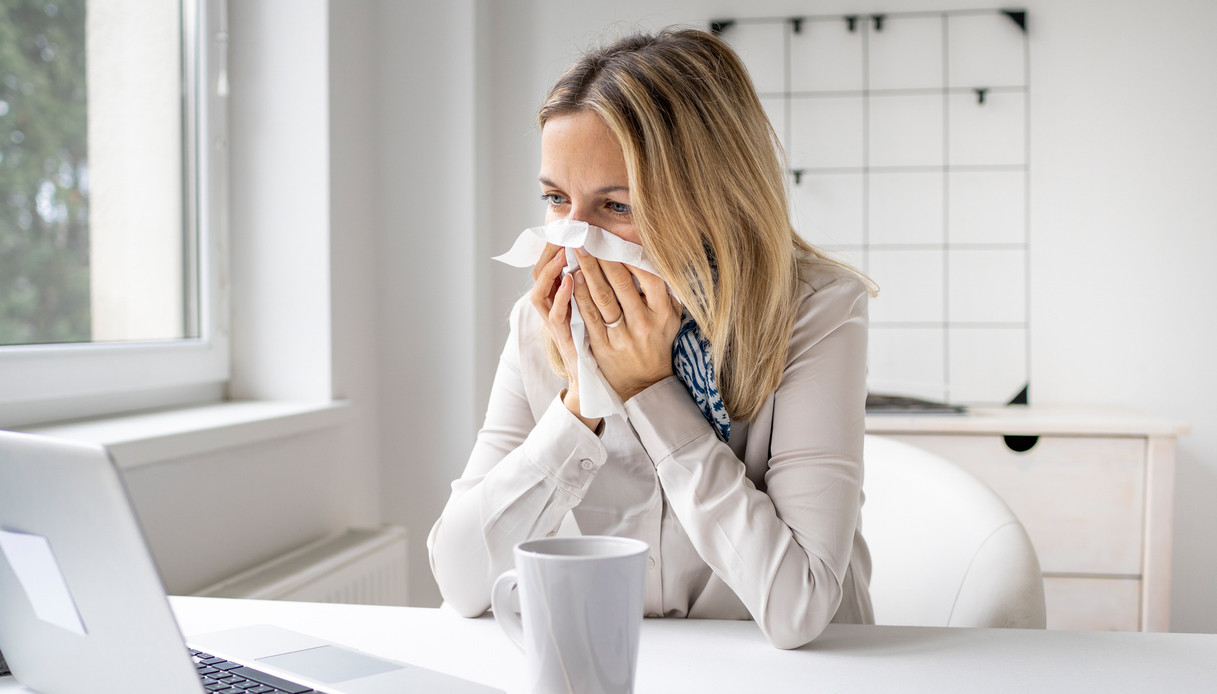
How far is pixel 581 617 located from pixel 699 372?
0.45m

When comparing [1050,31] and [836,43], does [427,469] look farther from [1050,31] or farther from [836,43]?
[1050,31]

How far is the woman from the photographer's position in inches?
32.6

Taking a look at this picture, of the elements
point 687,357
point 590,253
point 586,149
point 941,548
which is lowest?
point 941,548

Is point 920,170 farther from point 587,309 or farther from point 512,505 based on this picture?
point 512,505

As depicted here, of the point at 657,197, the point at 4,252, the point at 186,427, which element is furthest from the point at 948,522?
the point at 4,252

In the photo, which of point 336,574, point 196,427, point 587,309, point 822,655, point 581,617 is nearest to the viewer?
point 581,617

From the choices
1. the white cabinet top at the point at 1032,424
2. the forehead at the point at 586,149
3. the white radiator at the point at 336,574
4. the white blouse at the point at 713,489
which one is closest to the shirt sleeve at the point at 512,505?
the white blouse at the point at 713,489

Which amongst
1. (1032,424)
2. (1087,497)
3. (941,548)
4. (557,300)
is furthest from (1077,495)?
(557,300)

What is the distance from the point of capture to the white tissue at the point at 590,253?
0.87 meters

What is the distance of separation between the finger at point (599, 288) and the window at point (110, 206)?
0.81 m

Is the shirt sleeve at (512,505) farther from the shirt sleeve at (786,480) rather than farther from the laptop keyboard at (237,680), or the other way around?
the laptop keyboard at (237,680)

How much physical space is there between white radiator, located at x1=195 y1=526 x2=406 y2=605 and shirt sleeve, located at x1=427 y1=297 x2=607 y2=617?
60 cm

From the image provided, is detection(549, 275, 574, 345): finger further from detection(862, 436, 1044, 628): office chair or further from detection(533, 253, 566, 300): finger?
detection(862, 436, 1044, 628): office chair

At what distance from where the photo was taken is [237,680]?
1.89 ft
